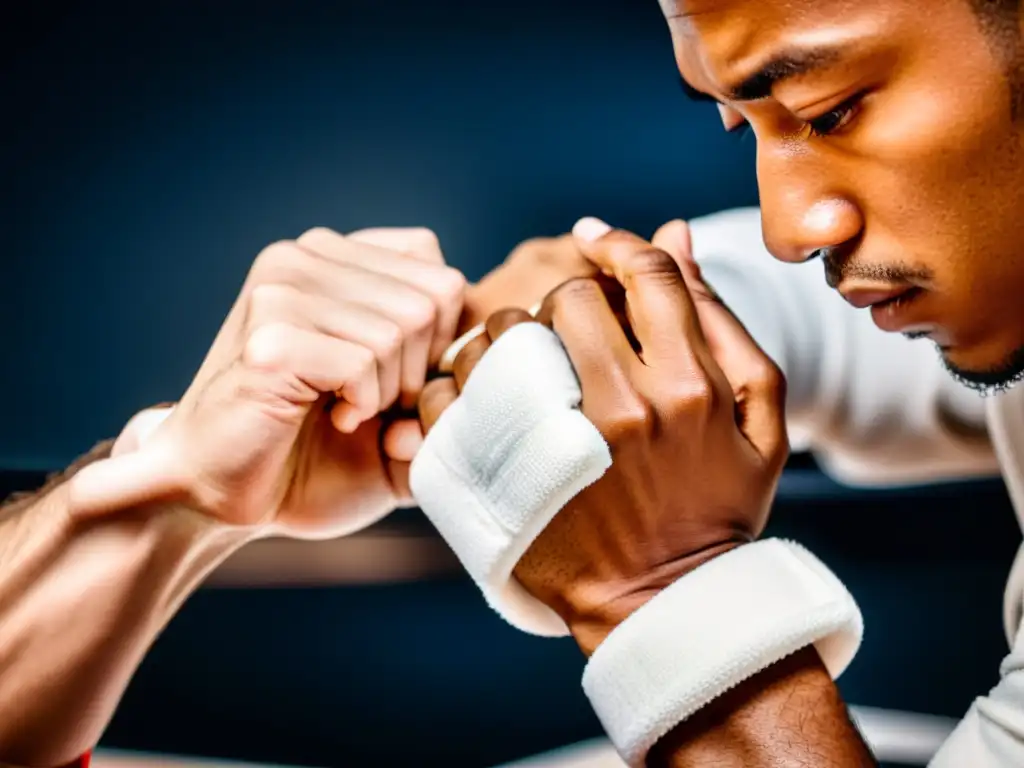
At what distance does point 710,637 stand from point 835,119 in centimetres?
31

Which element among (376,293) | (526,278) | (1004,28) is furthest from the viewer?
(526,278)

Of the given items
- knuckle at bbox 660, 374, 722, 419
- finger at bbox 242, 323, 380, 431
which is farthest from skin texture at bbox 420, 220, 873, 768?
finger at bbox 242, 323, 380, 431

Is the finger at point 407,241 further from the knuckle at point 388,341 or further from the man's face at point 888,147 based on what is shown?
the man's face at point 888,147

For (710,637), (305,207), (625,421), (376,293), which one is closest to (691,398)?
(625,421)

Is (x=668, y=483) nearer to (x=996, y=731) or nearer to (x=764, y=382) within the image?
(x=764, y=382)

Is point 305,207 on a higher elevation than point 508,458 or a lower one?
higher

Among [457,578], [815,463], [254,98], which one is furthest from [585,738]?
[254,98]

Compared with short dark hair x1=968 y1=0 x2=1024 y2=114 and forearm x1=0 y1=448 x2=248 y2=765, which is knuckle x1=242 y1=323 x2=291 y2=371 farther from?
short dark hair x1=968 y1=0 x2=1024 y2=114

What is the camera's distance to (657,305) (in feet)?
2.11

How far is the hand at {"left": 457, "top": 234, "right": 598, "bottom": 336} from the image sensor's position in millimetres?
798

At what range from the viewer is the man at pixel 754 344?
529mm

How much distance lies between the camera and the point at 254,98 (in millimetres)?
872

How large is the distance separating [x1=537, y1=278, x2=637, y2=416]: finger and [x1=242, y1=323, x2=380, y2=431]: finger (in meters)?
0.14

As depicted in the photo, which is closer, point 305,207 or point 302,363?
point 302,363
